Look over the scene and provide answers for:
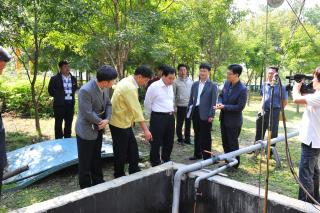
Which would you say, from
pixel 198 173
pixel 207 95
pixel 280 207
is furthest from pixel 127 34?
pixel 280 207

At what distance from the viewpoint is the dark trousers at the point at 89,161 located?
3.90 metres

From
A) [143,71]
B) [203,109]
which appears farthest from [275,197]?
[203,109]

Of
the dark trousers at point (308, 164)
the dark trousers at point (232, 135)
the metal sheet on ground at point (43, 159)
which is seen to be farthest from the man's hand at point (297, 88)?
the metal sheet on ground at point (43, 159)

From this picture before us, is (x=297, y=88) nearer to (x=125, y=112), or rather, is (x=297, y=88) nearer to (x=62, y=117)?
(x=125, y=112)

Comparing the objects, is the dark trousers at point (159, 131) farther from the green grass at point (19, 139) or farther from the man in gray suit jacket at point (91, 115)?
the green grass at point (19, 139)

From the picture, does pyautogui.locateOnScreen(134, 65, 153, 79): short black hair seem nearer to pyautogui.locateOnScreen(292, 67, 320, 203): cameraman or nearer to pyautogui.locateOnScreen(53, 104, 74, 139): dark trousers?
pyautogui.locateOnScreen(292, 67, 320, 203): cameraman

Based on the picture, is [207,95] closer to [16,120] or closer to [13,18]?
[13,18]

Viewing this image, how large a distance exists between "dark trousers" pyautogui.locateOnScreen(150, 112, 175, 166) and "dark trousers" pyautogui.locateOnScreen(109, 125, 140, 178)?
1.95 feet

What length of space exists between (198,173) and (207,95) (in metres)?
2.14

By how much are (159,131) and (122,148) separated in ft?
2.90

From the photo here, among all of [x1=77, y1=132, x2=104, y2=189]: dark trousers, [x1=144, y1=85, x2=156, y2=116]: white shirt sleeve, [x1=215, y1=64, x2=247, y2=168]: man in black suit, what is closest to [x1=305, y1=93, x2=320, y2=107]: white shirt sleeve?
[x1=215, y1=64, x2=247, y2=168]: man in black suit

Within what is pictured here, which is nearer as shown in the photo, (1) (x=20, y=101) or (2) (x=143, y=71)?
(2) (x=143, y=71)

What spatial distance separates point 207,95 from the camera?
540cm

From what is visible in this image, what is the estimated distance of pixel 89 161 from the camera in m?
3.97
